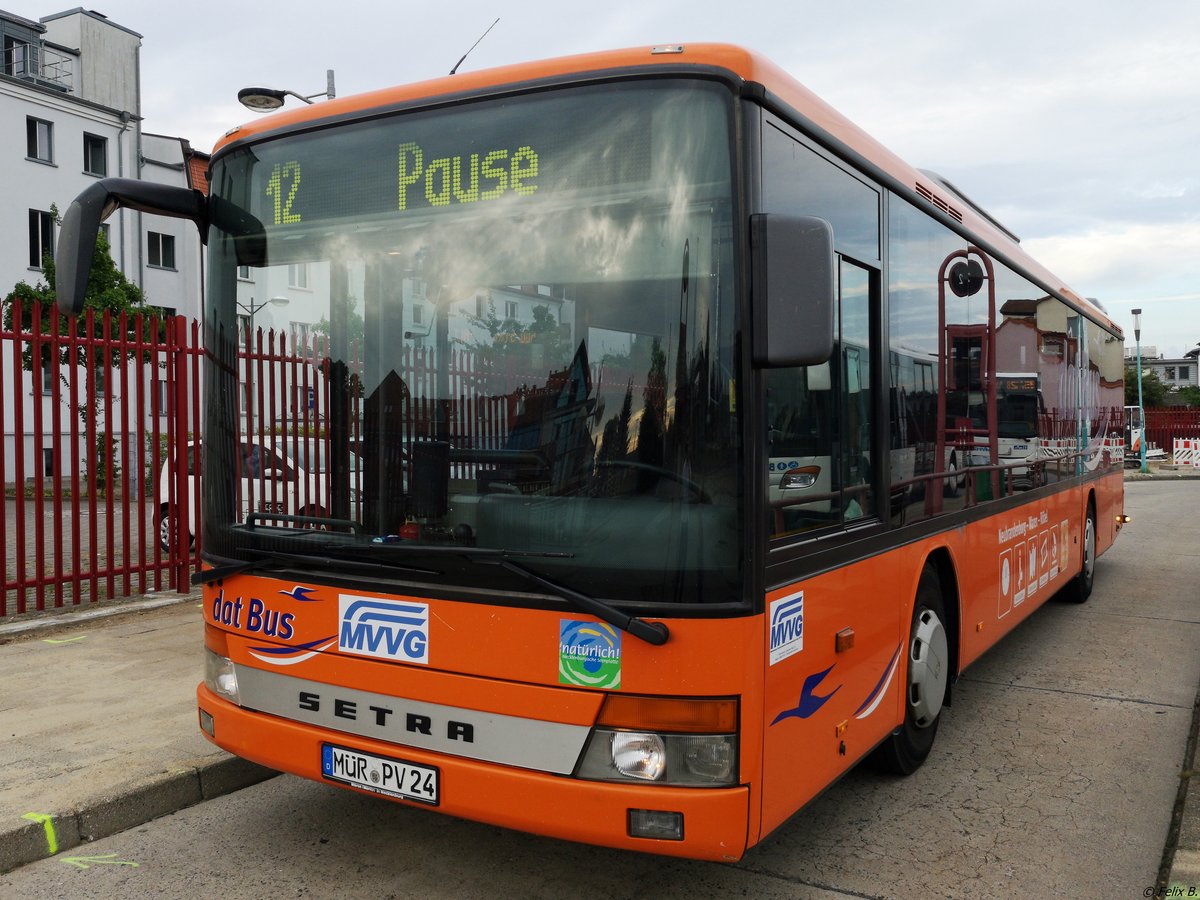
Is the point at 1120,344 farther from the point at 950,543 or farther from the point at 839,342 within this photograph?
the point at 839,342

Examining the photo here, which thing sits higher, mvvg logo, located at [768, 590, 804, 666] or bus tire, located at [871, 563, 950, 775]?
mvvg logo, located at [768, 590, 804, 666]

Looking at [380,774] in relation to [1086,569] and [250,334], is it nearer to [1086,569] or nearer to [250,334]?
[250,334]

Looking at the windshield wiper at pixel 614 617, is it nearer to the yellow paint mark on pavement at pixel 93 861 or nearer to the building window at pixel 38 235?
the yellow paint mark on pavement at pixel 93 861

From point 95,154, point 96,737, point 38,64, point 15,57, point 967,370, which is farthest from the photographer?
point 38,64

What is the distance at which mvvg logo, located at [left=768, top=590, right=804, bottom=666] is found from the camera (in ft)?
10.7

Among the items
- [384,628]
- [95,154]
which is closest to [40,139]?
[95,154]

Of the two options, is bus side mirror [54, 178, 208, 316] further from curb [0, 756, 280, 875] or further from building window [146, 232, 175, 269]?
building window [146, 232, 175, 269]

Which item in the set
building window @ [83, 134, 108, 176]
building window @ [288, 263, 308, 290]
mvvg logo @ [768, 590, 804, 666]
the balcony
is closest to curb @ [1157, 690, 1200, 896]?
mvvg logo @ [768, 590, 804, 666]

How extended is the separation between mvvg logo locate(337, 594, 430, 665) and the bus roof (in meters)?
1.64

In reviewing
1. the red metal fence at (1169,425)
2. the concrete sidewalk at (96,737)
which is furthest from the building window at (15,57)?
the red metal fence at (1169,425)

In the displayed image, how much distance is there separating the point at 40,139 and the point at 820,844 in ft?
122

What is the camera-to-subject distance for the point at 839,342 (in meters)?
3.92

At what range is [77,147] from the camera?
35.0 m

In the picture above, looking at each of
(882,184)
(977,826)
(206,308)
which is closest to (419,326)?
(206,308)
